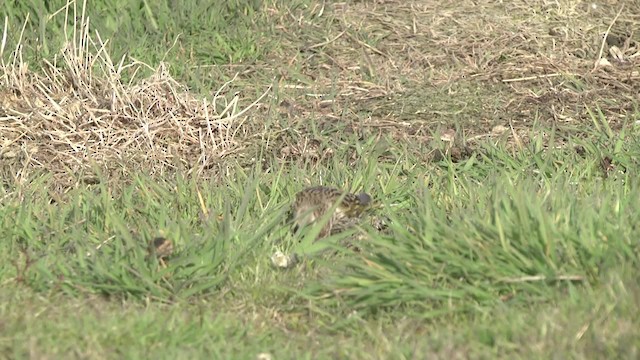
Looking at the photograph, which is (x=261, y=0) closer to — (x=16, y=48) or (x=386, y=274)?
(x=16, y=48)

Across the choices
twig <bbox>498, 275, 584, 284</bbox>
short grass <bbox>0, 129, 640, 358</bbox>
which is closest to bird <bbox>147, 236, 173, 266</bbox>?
short grass <bbox>0, 129, 640, 358</bbox>

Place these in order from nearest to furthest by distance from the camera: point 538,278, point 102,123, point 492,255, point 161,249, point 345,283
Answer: point 538,278 → point 492,255 → point 345,283 → point 161,249 → point 102,123

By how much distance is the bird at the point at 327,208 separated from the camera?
5109 mm

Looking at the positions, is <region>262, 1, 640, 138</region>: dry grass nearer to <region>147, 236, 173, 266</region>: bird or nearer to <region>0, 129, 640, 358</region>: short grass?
<region>0, 129, 640, 358</region>: short grass

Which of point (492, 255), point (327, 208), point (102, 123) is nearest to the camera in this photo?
point (492, 255)

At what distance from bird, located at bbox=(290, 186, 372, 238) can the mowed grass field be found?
0.08m

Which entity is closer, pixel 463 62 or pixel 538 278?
pixel 538 278

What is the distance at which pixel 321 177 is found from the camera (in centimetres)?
596

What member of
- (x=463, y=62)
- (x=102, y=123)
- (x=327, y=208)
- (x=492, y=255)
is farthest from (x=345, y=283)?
(x=463, y=62)

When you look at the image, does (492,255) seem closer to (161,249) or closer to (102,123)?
(161,249)

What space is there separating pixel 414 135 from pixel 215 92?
52.5 inches

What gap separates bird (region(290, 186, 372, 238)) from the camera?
16.8ft

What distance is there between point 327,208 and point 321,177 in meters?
0.86

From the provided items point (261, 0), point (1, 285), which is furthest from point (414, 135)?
point (1, 285)
